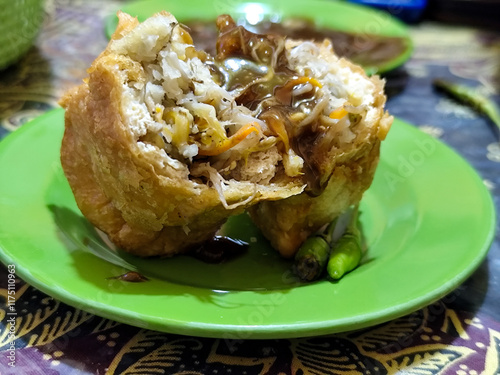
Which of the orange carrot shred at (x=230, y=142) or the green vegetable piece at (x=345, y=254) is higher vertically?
the orange carrot shred at (x=230, y=142)

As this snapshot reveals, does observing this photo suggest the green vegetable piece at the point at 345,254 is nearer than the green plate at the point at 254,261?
No

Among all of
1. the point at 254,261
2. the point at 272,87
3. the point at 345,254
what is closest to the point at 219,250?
the point at 254,261

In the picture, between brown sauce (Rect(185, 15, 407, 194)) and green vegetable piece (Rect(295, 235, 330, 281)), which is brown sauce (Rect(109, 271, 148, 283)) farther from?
green vegetable piece (Rect(295, 235, 330, 281))

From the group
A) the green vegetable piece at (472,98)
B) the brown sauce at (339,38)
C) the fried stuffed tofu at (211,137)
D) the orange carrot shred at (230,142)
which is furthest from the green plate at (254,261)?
the brown sauce at (339,38)

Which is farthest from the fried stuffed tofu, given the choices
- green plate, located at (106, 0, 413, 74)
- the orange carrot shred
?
green plate, located at (106, 0, 413, 74)

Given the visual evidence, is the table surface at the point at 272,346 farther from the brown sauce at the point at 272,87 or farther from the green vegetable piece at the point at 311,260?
the brown sauce at the point at 272,87

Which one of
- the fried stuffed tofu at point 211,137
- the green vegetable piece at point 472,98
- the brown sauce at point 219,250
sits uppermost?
the fried stuffed tofu at point 211,137

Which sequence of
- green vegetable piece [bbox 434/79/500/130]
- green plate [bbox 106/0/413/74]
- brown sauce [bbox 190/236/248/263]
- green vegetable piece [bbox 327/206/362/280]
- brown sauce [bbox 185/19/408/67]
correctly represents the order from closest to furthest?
green vegetable piece [bbox 327/206/362/280], brown sauce [bbox 190/236/248/263], green vegetable piece [bbox 434/79/500/130], brown sauce [bbox 185/19/408/67], green plate [bbox 106/0/413/74]
